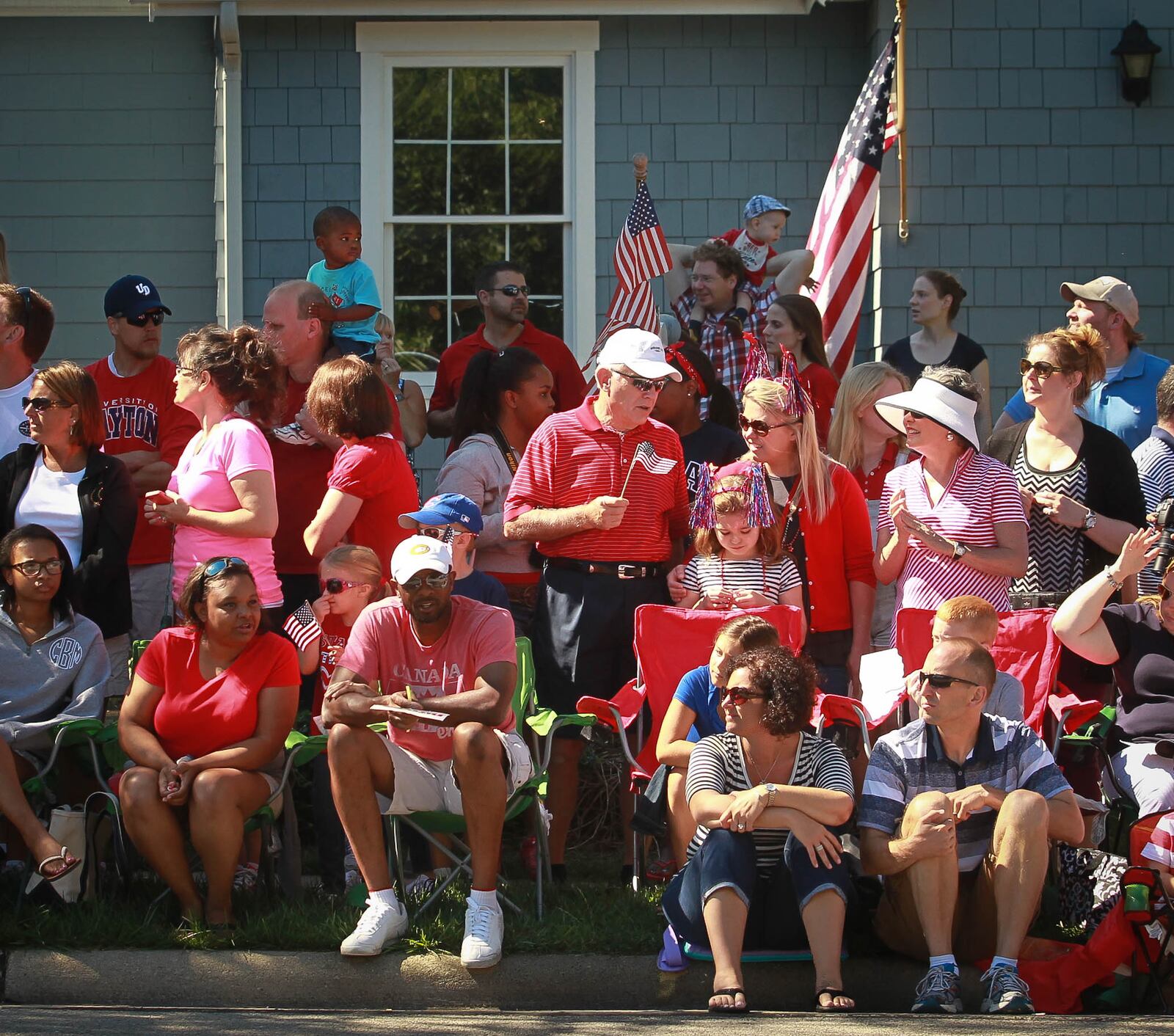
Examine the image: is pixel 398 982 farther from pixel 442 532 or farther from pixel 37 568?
pixel 37 568

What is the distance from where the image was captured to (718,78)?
9.74 metres

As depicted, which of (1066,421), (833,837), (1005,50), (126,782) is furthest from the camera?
(1005,50)

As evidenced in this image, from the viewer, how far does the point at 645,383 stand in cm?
613

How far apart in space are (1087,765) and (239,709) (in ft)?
9.68

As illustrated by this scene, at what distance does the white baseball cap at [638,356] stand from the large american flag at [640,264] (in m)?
2.48

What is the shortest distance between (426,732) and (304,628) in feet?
2.52

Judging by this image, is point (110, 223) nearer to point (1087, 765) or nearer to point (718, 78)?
point (718, 78)

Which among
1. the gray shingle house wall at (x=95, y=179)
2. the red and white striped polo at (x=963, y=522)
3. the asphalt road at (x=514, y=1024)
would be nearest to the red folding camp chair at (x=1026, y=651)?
the red and white striped polo at (x=963, y=522)

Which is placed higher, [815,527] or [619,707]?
[815,527]

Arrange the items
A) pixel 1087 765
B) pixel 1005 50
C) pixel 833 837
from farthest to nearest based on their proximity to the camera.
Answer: pixel 1005 50, pixel 1087 765, pixel 833 837

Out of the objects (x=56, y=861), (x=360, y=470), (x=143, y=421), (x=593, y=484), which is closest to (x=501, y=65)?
(x=143, y=421)

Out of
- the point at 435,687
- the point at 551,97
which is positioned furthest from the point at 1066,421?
the point at 551,97

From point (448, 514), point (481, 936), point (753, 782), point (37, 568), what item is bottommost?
point (481, 936)

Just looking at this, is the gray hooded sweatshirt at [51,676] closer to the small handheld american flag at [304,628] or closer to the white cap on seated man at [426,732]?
the small handheld american flag at [304,628]
